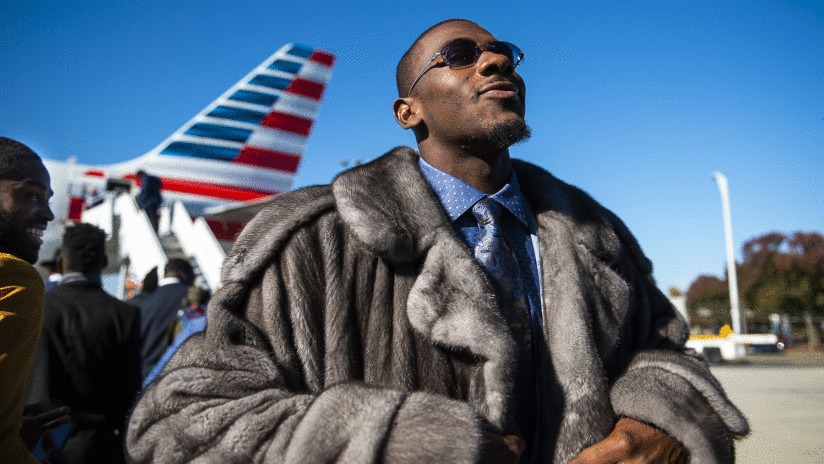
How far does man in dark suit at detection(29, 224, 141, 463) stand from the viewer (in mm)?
3104

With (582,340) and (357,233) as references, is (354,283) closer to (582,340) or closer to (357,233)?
(357,233)

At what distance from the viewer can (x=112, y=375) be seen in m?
3.34

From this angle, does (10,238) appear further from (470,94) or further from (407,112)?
(470,94)

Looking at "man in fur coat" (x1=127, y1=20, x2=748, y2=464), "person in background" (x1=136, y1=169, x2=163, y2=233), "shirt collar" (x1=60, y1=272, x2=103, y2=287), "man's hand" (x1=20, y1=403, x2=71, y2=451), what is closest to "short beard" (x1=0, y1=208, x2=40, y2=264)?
"man's hand" (x1=20, y1=403, x2=71, y2=451)

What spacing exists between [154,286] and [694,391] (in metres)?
5.38

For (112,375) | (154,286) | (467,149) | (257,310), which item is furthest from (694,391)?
(154,286)

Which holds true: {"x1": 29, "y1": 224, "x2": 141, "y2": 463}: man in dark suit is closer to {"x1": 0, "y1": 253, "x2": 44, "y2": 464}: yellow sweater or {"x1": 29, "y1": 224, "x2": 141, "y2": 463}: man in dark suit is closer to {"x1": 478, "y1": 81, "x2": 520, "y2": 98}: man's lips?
{"x1": 0, "y1": 253, "x2": 44, "y2": 464}: yellow sweater

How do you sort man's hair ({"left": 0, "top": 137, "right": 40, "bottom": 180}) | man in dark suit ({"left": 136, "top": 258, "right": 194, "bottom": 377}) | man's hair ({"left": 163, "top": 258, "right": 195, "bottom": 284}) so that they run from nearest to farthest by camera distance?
man's hair ({"left": 0, "top": 137, "right": 40, "bottom": 180})
man in dark suit ({"left": 136, "top": 258, "right": 194, "bottom": 377})
man's hair ({"left": 163, "top": 258, "right": 195, "bottom": 284})

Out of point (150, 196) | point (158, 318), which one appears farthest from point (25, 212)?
point (150, 196)

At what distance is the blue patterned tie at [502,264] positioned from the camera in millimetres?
1675

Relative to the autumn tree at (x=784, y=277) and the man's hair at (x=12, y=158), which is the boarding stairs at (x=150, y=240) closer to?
the man's hair at (x=12, y=158)

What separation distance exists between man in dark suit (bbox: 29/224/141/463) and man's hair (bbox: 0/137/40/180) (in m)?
1.40

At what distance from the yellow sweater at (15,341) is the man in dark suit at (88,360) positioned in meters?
1.59

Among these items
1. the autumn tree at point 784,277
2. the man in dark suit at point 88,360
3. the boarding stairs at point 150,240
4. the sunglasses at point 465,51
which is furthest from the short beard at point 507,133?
the autumn tree at point 784,277
